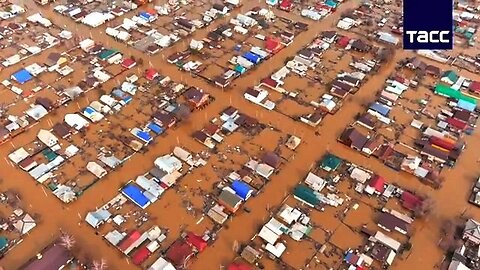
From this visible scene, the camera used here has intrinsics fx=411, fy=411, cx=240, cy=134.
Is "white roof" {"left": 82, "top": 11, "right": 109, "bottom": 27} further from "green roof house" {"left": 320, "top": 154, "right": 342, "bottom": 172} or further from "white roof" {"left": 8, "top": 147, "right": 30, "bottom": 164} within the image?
"green roof house" {"left": 320, "top": 154, "right": 342, "bottom": 172}

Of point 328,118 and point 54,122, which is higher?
point 54,122

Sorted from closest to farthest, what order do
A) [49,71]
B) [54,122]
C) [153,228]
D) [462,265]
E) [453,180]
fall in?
[462,265] < [153,228] < [453,180] < [54,122] < [49,71]

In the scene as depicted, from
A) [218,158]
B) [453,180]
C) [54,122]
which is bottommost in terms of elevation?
[453,180]

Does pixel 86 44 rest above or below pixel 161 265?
above

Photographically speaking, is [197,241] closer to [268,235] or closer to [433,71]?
[268,235]

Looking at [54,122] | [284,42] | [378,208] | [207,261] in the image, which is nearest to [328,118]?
[378,208]

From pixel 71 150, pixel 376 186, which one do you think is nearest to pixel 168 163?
pixel 71 150

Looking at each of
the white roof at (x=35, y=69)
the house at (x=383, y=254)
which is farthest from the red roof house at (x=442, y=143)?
the white roof at (x=35, y=69)

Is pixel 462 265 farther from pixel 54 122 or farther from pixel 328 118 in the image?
pixel 54 122
